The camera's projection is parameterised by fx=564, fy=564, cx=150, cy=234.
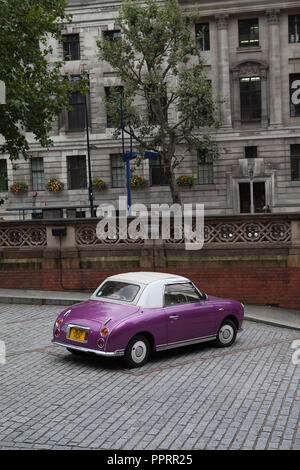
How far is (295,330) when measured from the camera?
13.3m

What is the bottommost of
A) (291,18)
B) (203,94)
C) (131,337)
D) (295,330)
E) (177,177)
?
(295,330)

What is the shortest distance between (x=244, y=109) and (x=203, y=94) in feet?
30.2

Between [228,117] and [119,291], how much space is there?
2949cm

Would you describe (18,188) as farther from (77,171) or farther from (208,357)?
(208,357)

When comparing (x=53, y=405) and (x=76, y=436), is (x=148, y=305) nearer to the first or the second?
(x=53, y=405)

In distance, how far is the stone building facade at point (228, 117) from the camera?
1475 inches

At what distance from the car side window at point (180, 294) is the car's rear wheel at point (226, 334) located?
32.7 inches

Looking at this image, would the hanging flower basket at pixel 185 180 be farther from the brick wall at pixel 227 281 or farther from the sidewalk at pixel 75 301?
the sidewalk at pixel 75 301

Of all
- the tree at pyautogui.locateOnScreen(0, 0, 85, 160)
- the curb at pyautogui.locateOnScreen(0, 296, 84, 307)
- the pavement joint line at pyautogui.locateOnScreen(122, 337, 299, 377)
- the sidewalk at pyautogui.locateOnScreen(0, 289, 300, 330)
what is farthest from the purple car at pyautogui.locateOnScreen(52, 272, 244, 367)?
the tree at pyautogui.locateOnScreen(0, 0, 85, 160)

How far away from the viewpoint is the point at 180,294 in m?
10.5

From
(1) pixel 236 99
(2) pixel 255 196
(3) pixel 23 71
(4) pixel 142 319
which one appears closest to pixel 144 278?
(4) pixel 142 319

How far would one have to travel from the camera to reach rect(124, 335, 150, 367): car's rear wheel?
9.23 m

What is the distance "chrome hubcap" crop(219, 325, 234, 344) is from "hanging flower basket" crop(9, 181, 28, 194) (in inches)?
1189

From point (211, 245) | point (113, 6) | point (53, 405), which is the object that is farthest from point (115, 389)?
point (113, 6)
